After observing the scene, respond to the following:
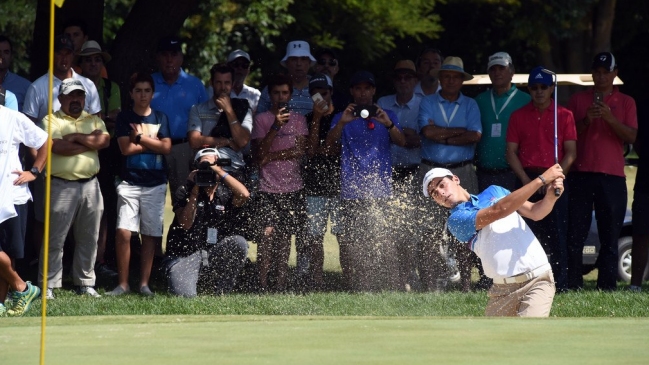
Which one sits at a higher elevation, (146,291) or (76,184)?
(76,184)

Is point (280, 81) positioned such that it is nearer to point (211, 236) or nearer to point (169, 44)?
point (169, 44)

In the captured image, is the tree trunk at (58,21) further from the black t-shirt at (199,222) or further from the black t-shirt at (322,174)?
the black t-shirt at (322,174)

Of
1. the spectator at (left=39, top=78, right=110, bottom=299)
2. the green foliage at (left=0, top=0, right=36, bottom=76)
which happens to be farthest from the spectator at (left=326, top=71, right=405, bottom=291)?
the green foliage at (left=0, top=0, right=36, bottom=76)

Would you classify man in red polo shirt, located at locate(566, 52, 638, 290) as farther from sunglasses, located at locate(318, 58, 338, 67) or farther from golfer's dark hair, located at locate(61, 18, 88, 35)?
golfer's dark hair, located at locate(61, 18, 88, 35)

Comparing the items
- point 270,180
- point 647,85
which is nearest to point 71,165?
point 270,180

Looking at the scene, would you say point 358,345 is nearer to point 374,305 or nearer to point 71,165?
point 374,305

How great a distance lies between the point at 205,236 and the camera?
10.6 m

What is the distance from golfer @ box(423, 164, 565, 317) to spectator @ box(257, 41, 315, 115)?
3.76 metres

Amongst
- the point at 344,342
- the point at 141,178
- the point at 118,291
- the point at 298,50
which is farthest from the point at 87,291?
the point at 344,342

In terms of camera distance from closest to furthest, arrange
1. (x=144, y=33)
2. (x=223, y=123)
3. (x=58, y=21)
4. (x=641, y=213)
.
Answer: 1. (x=223, y=123)
2. (x=641, y=213)
3. (x=58, y=21)
4. (x=144, y=33)

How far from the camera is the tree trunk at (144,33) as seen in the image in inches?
512

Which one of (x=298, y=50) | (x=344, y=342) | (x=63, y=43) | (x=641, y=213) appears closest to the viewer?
(x=344, y=342)

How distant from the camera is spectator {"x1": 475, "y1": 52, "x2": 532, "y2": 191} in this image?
11258mm

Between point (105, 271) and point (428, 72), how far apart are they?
385cm
